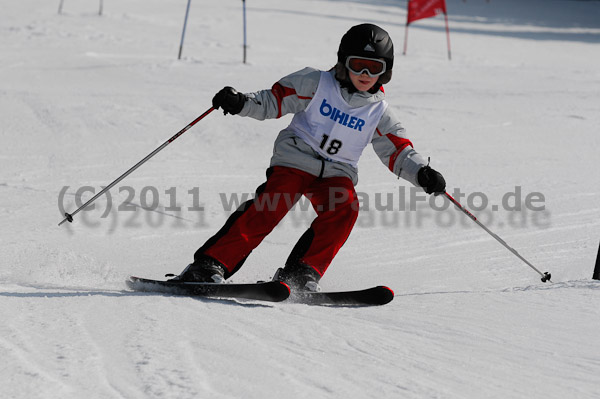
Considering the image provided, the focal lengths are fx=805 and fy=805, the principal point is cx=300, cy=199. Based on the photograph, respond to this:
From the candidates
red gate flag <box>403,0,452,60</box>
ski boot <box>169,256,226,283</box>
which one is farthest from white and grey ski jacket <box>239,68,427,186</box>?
red gate flag <box>403,0,452,60</box>

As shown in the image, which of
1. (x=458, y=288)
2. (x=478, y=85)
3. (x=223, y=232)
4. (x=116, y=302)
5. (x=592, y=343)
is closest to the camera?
(x=592, y=343)

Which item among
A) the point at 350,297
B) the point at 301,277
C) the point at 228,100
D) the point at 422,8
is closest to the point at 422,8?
the point at 422,8

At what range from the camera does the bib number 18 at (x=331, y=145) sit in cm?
379

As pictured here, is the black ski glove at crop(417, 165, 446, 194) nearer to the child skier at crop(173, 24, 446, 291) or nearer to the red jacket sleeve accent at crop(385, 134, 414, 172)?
the child skier at crop(173, 24, 446, 291)

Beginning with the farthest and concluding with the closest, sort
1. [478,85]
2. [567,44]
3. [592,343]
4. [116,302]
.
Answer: [567,44], [478,85], [116,302], [592,343]

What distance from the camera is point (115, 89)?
341 inches

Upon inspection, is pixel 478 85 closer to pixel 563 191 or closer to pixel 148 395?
A: pixel 563 191

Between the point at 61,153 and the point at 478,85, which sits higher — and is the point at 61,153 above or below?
below

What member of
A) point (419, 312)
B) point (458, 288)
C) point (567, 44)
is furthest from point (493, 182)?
point (567, 44)

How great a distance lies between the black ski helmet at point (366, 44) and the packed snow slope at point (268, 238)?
3.70 feet

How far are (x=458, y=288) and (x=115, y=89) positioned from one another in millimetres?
5635

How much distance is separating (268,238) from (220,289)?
1.79m

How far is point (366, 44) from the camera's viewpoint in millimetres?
3668

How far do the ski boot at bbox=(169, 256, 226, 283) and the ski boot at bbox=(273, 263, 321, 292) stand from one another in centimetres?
30
